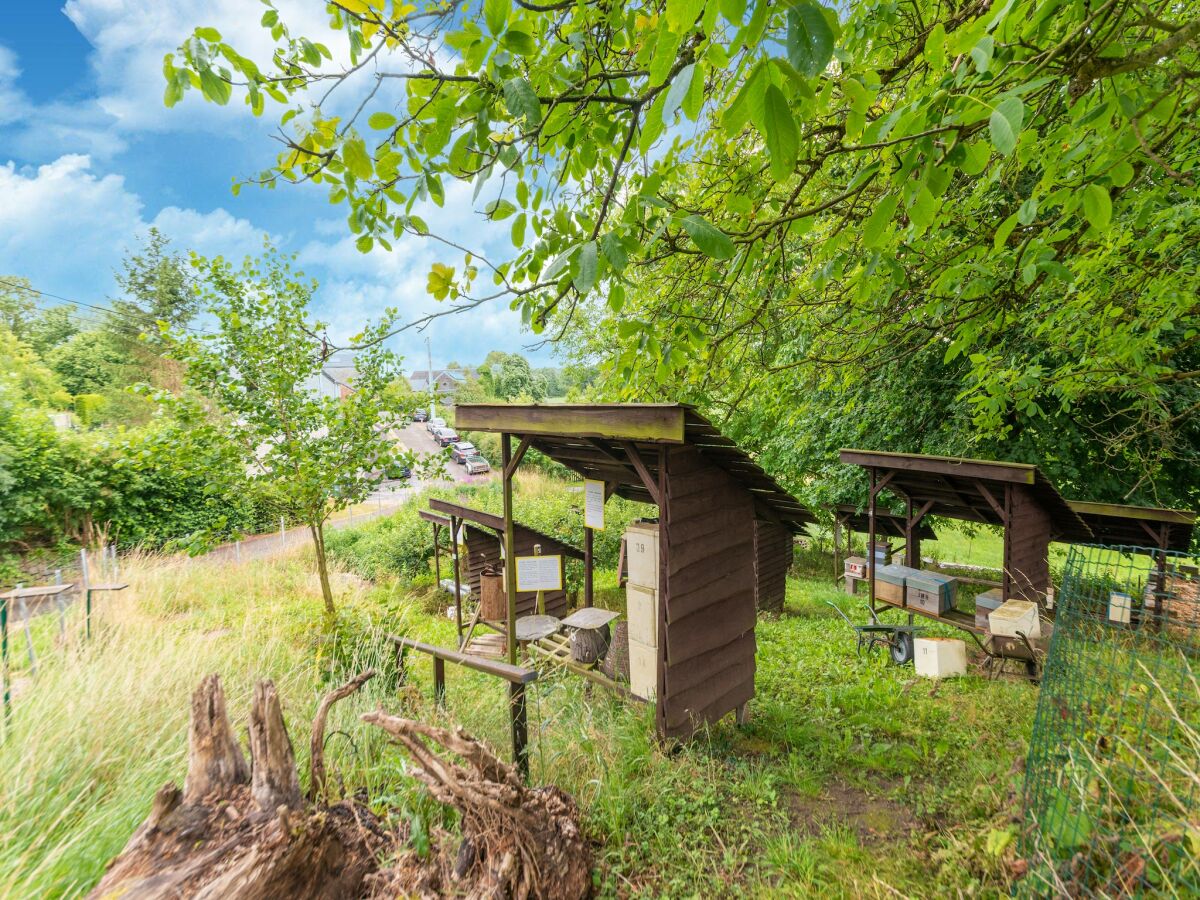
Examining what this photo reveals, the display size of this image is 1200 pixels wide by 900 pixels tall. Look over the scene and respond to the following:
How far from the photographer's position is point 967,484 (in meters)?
6.69

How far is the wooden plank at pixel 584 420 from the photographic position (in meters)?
3.05

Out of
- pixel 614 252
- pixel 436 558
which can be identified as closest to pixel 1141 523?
pixel 614 252

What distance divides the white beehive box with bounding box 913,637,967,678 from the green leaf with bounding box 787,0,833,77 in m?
6.32

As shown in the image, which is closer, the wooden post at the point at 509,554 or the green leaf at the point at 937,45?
the green leaf at the point at 937,45

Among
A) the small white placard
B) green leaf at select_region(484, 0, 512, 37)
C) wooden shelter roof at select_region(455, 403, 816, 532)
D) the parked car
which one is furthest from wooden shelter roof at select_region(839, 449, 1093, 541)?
the parked car

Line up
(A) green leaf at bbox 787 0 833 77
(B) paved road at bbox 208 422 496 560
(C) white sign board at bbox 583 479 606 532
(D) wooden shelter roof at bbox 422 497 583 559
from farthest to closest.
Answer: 1. (B) paved road at bbox 208 422 496 560
2. (D) wooden shelter roof at bbox 422 497 583 559
3. (C) white sign board at bbox 583 479 606 532
4. (A) green leaf at bbox 787 0 833 77

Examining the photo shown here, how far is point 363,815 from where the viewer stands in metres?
2.36

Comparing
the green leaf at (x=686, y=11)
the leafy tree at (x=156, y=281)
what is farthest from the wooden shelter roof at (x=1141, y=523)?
the leafy tree at (x=156, y=281)

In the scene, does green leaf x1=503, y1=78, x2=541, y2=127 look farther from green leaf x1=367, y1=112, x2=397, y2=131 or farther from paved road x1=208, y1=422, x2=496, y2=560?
paved road x1=208, y1=422, x2=496, y2=560

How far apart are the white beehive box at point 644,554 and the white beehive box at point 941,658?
12.6ft

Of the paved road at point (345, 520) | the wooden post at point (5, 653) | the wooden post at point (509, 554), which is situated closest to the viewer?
the wooden post at point (5, 653)

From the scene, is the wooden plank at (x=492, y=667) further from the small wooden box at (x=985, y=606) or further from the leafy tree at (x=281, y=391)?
the small wooden box at (x=985, y=606)

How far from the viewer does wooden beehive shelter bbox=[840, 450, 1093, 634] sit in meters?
5.93

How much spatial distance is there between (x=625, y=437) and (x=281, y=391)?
15.9ft
